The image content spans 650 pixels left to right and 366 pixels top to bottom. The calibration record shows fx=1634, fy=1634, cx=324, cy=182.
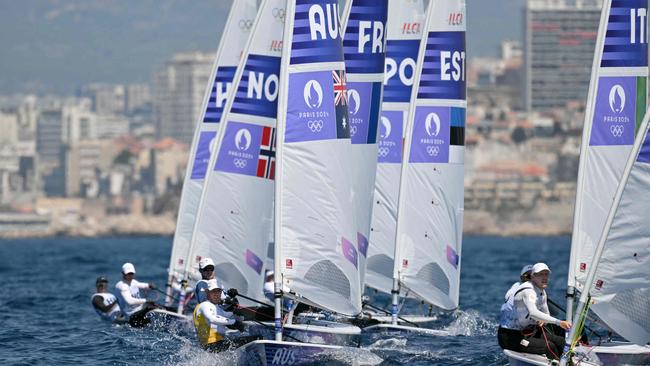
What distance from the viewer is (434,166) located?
30000 mm

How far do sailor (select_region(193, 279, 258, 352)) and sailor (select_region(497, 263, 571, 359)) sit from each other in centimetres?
354

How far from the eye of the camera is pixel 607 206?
2223 centimetres

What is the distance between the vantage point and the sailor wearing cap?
70.6 feet

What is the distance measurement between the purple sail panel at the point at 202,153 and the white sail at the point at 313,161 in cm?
1017

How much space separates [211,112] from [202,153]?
0.92 metres

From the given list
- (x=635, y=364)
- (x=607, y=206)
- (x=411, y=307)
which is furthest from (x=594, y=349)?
(x=411, y=307)

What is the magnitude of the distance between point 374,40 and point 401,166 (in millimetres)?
4240

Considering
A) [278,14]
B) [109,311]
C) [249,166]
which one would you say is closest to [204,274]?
[249,166]

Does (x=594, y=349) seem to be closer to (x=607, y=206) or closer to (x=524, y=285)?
(x=524, y=285)

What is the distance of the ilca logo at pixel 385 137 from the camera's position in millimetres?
31359

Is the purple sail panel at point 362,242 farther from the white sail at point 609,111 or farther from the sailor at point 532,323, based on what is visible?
the sailor at point 532,323

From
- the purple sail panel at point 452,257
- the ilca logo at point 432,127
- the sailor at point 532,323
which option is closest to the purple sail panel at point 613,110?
the sailor at point 532,323

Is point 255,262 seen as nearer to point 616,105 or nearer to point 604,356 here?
point 616,105

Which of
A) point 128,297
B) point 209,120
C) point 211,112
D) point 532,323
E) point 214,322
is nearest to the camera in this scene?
point 532,323
